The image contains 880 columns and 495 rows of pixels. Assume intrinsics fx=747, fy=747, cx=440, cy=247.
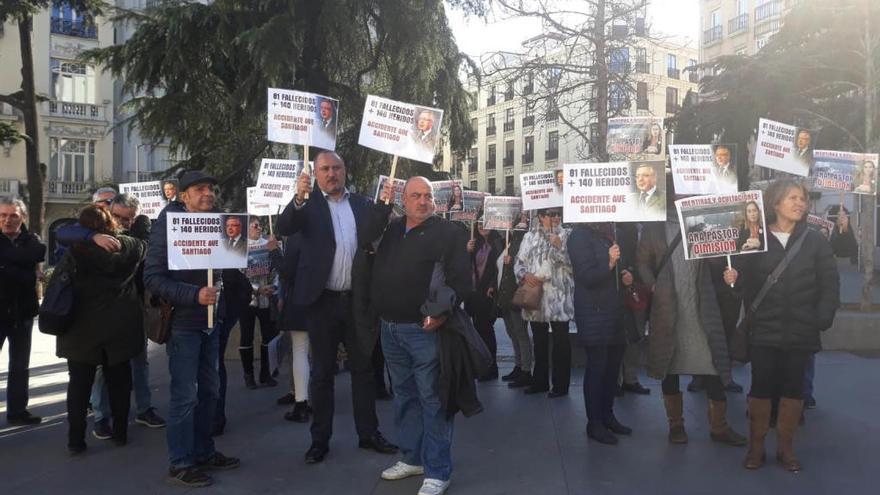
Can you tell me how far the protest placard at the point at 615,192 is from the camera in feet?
18.2

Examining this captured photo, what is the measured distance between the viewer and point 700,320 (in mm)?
5539

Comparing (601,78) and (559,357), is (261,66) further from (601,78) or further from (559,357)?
(559,357)

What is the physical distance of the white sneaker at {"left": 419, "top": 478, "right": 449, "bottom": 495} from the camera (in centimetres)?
446

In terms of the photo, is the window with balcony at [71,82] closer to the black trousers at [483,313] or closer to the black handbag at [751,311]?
the black trousers at [483,313]

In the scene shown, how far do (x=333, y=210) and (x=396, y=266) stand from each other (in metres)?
0.96

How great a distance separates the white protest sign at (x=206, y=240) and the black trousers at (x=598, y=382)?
2.72m

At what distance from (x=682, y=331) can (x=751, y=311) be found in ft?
2.11

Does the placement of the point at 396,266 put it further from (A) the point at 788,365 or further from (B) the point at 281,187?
(B) the point at 281,187

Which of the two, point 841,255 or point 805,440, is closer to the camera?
point 805,440

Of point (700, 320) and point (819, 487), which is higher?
point (700, 320)

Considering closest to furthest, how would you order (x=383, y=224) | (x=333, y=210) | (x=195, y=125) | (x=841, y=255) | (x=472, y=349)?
(x=472, y=349) < (x=383, y=224) < (x=333, y=210) < (x=841, y=255) < (x=195, y=125)

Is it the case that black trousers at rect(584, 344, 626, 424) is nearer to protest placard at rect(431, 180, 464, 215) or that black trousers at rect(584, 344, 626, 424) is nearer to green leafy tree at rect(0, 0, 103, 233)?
protest placard at rect(431, 180, 464, 215)

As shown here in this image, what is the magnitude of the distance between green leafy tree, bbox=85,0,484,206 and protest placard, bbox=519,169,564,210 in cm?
518

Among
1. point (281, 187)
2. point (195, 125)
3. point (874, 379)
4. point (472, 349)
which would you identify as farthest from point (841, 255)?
point (195, 125)
